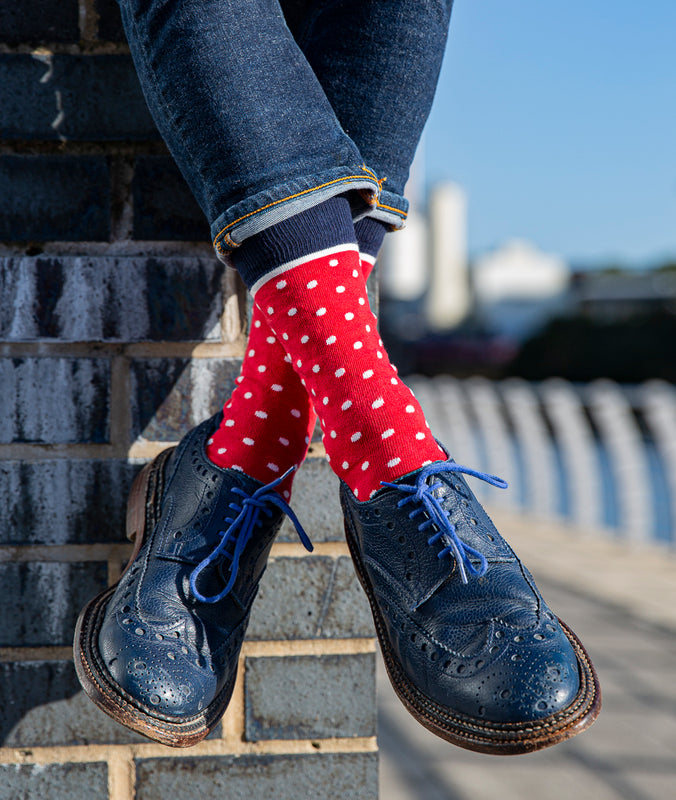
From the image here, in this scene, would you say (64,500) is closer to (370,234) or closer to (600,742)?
(370,234)

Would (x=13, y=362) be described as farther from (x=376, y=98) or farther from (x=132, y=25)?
(x=376, y=98)

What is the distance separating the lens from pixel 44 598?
1.19m

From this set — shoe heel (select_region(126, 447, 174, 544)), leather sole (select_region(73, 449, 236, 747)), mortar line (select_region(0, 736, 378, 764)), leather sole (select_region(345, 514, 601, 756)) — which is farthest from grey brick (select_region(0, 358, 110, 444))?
leather sole (select_region(345, 514, 601, 756))

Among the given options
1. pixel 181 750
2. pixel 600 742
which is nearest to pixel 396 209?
pixel 181 750

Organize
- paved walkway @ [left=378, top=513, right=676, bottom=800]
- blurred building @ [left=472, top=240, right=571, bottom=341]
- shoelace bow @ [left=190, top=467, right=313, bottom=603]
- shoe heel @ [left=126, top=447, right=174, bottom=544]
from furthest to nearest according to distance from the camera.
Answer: blurred building @ [left=472, top=240, right=571, bottom=341] < paved walkway @ [left=378, top=513, right=676, bottom=800] < shoe heel @ [left=126, top=447, right=174, bottom=544] < shoelace bow @ [left=190, top=467, right=313, bottom=603]

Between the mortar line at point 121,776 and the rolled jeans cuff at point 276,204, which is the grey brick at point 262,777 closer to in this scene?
the mortar line at point 121,776

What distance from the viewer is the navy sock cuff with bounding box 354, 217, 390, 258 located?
101cm

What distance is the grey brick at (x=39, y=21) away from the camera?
45.7 inches

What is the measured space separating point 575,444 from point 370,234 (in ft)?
17.5

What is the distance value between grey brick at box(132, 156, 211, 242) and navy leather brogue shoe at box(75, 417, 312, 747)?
32 cm

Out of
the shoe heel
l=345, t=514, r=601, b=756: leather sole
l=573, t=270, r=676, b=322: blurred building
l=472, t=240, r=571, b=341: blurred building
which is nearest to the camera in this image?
l=345, t=514, r=601, b=756: leather sole

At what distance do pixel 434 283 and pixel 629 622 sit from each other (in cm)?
4226

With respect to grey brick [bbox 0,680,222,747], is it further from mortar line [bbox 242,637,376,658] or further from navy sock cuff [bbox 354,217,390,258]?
navy sock cuff [bbox 354,217,390,258]

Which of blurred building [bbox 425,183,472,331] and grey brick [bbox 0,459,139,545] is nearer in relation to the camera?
grey brick [bbox 0,459,139,545]
